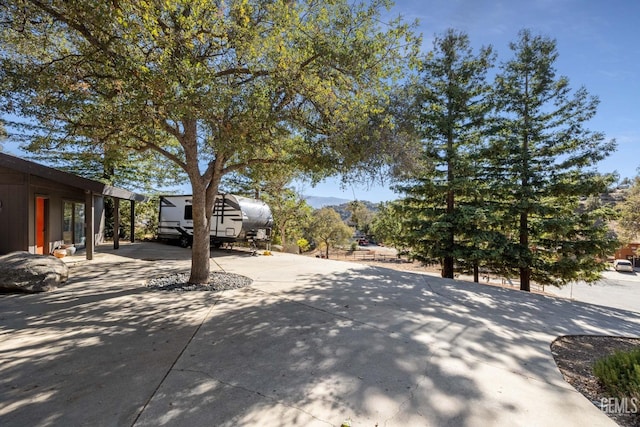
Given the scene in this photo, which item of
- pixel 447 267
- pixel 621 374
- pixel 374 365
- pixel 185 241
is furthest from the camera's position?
pixel 185 241

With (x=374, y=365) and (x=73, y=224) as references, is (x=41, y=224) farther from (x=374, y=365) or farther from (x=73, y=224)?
(x=374, y=365)

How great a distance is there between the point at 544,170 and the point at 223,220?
489 inches

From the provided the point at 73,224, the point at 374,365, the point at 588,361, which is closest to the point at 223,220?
the point at 73,224

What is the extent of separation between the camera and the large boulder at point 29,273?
5922mm

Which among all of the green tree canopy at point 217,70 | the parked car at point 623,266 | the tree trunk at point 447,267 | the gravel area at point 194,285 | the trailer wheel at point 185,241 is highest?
the green tree canopy at point 217,70

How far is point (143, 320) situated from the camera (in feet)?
15.2

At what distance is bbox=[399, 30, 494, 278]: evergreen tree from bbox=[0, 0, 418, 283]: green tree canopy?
5401mm

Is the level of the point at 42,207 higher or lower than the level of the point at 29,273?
higher

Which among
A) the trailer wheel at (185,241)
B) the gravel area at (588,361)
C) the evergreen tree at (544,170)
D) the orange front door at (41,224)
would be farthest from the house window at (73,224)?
the evergreen tree at (544,170)

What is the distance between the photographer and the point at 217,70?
20.3 feet

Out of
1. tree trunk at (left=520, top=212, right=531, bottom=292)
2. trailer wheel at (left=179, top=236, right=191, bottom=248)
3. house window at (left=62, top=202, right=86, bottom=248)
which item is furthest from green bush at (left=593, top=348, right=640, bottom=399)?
trailer wheel at (left=179, top=236, right=191, bottom=248)

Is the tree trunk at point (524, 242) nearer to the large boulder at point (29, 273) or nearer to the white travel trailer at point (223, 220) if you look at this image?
the white travel trailer at point (223, 220)

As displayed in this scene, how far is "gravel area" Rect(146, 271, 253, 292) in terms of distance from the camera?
6.65 m

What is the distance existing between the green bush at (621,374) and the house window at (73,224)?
14.5m
